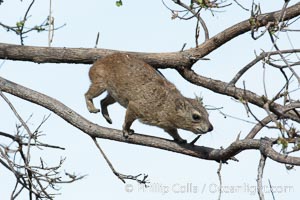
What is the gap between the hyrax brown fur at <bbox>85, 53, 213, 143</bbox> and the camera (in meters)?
7.36

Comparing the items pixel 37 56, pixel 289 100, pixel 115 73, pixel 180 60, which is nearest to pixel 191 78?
pixel 180 60

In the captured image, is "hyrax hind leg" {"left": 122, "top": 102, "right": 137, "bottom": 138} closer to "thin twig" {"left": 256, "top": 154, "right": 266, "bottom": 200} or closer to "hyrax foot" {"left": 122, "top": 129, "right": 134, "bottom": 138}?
"hyrax foot" {"left": 122, "top": 129, "right": 134, "bottom": 138}

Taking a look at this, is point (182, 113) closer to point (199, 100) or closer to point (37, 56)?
point (199, 100)

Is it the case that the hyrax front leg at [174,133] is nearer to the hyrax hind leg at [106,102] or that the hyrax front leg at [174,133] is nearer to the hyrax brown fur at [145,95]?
the hyrax brown fur at [145,95]

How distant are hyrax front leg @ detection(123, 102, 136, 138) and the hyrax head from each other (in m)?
0.44

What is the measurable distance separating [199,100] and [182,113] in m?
0.21

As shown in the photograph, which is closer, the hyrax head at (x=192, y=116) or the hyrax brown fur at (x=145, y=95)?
the hyrax head at (x=192, y=116)

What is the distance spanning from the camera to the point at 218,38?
7.75 metres

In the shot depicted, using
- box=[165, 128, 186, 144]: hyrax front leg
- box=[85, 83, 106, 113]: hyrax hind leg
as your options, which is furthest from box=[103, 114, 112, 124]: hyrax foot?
box=[165, 128, 186, 144]: hyrax front leg

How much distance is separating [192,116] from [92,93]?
1.19 meters

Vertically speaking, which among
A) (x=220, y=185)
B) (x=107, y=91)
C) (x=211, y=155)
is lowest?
(x=220, y=185)

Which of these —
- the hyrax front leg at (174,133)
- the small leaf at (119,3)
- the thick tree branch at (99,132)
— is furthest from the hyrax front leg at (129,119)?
the small leaf at (119,3)

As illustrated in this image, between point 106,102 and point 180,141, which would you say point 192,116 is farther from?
point 106,102

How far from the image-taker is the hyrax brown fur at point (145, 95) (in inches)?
290
